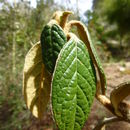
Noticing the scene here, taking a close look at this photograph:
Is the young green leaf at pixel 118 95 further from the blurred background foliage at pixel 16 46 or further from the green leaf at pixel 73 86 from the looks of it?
the blurred background foliage at pixel 16 46

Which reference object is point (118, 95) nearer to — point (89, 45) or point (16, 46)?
point (89, 45)

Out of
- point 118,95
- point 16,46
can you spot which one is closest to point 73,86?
point 118,95

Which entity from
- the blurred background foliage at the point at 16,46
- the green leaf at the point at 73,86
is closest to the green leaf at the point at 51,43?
the green leaf at the point at 73,86

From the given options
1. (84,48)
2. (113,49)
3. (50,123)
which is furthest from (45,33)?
(113,49)

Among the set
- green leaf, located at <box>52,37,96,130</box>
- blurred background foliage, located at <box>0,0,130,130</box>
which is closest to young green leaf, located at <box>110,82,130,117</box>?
green leaf, located at <box>52,37,96,130</box>

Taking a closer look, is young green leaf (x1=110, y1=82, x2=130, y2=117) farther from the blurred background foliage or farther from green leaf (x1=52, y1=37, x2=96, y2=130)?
the blurred background foliage

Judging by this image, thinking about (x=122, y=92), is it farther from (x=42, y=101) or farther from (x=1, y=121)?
(x=1, y=121)
